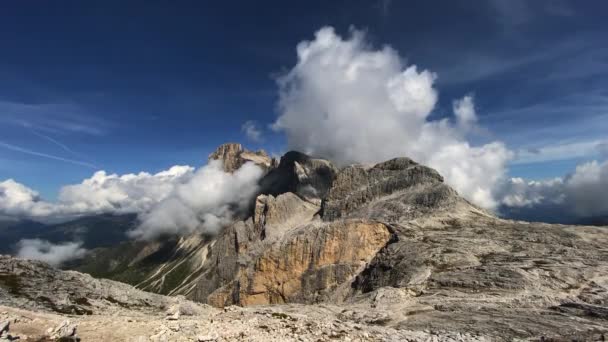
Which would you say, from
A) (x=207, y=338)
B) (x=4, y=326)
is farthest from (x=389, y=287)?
(x=4, y=326)

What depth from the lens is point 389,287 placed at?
7894 centimetres

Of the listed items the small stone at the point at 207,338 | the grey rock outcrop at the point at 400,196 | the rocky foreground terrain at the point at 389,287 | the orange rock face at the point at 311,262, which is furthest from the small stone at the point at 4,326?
the grey rock outcrop at the point at 400,196

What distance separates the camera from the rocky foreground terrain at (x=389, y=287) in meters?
39.5

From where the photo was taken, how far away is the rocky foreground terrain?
39.5 m

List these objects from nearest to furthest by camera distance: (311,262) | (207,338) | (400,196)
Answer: (207,338)
(311,262)
(400,196)

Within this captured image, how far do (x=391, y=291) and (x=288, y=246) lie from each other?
99978mm

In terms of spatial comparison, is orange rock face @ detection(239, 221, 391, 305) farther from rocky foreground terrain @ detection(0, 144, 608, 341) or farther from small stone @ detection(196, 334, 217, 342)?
small stone @ detection(196, 334, 217, 342)

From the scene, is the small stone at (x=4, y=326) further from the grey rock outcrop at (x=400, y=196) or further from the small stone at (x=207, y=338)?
the grey rock outcrop at (x=400, y=196)

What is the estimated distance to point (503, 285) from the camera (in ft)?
234

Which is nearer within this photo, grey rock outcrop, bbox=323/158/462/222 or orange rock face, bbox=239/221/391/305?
orange rock face, bbox=239/221/391/305

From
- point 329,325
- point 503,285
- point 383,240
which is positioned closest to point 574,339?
point 329,325

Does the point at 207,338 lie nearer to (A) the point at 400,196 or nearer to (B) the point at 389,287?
(B) the point at 389,287

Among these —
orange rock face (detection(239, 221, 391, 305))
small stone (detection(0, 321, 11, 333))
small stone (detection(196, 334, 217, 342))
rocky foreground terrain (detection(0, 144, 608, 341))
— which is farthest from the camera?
orange rock face (detection(239, 221, 391, 305))

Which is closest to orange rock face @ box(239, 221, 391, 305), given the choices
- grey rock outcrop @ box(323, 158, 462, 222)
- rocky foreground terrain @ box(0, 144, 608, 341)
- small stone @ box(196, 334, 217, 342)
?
rocky foreground terrain @ box(0, 144, 608, 341)
